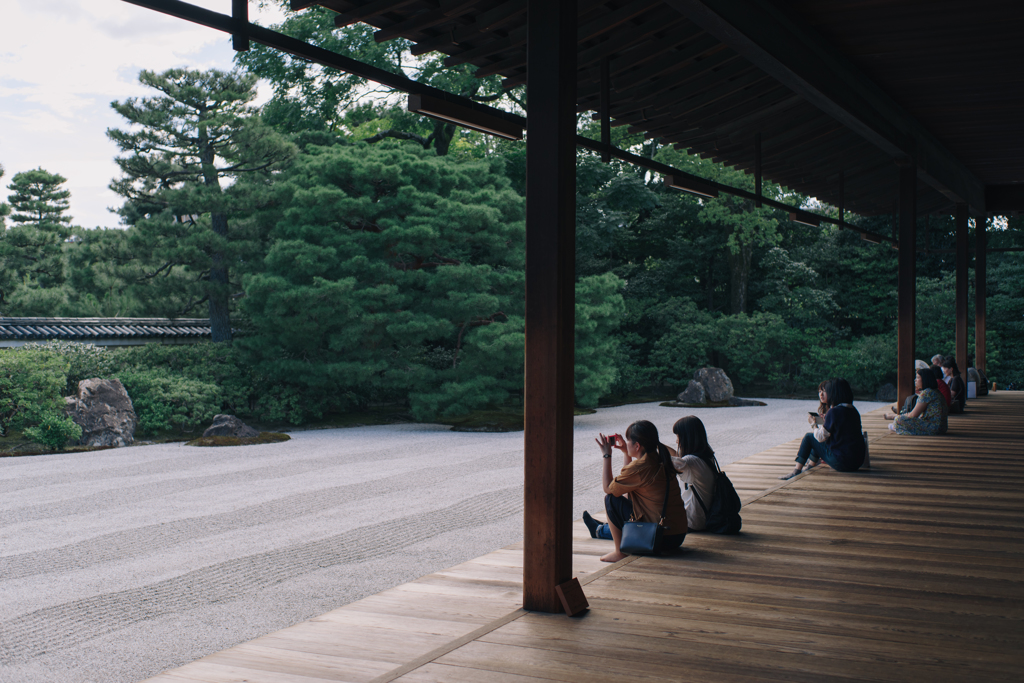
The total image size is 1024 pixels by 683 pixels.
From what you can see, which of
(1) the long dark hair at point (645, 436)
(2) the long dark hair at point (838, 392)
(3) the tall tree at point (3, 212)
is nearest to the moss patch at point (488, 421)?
(2) the long dark hair at point (838, 392)

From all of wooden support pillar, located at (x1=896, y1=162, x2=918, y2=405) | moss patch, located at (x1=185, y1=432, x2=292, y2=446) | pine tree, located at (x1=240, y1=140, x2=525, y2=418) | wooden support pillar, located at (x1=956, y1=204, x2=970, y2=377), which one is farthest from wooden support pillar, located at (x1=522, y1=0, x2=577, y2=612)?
pine tree, located at (x1=240, y1=140, x2=525, y2=418)

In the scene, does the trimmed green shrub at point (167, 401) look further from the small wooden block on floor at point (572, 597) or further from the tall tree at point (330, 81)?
the small wooden block on floor at point (572, 597)

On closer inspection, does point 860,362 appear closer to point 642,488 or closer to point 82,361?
point 82,361

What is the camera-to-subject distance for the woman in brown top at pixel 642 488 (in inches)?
135

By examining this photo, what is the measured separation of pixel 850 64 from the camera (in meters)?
5.13

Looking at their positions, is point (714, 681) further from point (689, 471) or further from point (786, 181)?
point (786, 181)

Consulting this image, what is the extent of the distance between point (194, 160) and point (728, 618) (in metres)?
15.4

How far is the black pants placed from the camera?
3.55 metres

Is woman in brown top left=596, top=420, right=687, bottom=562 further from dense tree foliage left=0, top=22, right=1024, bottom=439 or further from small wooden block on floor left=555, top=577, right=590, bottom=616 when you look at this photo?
dense tree foliage left=0, top=22, right=1024, bottom=439

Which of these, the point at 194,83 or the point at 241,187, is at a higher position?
the point at 194,83

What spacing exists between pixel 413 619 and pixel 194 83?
14900 mm

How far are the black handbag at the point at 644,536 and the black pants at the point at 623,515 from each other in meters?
0.04

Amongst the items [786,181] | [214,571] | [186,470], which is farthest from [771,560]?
[186,470]

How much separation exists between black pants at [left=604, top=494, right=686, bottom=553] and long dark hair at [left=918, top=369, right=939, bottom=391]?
453cm
